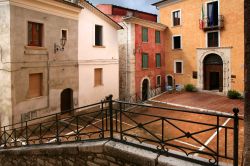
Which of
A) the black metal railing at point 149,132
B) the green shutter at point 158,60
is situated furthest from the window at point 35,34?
the green shutter at point 158,60

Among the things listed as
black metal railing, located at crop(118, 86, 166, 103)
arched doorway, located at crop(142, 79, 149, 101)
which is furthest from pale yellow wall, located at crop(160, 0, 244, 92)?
arched doorway, located at crop(142, 79, 149, 101)

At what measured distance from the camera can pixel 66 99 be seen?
625 inches

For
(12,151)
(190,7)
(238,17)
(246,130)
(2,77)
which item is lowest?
(12,151)

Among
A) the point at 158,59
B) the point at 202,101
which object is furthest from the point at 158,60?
the point at 202,101

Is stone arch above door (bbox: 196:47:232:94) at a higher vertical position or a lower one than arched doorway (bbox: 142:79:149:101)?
higher

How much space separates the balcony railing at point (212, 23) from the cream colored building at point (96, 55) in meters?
9.06

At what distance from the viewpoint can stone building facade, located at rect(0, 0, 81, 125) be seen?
11.9 m

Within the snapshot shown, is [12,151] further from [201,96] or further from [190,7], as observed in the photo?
[190,7]

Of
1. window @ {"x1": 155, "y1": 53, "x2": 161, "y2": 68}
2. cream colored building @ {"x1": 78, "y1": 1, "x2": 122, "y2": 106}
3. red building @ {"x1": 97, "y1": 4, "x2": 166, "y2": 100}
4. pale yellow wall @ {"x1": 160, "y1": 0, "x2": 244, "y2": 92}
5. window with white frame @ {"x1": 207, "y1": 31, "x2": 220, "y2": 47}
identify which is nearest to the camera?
cream colored building @ {"x1": 78, "y1": 1, "x2": 122, "y2": 106}

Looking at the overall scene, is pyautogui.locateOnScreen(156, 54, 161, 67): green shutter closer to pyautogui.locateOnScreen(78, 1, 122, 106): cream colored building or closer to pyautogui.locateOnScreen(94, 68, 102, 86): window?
pyautogui.locateOnScreen(78, 1, 122, 106): cream colored building

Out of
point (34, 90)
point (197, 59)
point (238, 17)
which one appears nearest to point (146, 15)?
point (197, 59)

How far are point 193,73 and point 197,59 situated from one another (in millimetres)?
1494

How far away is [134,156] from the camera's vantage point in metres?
4.64

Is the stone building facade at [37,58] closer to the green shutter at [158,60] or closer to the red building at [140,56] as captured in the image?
Answer: the red building at [140,56]
